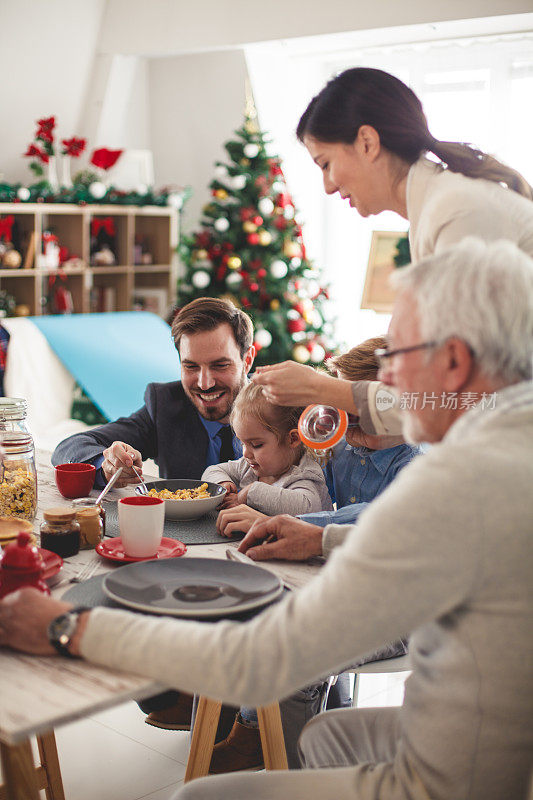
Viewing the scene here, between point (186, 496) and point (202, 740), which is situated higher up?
point (186, 496)

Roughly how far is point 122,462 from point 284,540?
59 centimetres

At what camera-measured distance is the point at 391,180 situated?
1867mm

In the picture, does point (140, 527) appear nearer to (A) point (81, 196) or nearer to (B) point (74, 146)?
(A) point (81, 196)

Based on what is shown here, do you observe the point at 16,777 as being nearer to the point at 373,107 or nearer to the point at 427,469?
the point at 427,469

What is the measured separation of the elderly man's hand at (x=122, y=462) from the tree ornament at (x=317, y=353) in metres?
3.72

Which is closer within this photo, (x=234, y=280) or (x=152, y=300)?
(x=234, y=280)

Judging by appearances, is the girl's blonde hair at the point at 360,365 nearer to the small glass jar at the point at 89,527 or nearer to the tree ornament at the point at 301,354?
the small glass jar at the point at 89,527

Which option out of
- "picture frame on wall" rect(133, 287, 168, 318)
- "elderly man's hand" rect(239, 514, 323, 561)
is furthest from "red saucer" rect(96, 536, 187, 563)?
"picture frame on wall" rect(133, 287, 168, 318)

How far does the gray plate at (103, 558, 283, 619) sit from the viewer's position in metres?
1.25

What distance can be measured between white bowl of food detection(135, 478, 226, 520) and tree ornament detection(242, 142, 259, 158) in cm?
403

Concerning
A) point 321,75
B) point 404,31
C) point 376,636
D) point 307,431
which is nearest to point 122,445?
point 307,431

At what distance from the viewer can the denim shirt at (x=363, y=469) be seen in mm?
1972

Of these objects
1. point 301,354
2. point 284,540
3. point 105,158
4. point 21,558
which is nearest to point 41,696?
point 21,558

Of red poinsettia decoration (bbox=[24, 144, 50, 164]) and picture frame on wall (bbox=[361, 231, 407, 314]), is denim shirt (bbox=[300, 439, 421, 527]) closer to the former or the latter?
picture frame on wall (bbox=[361, 231, 407, 314])
